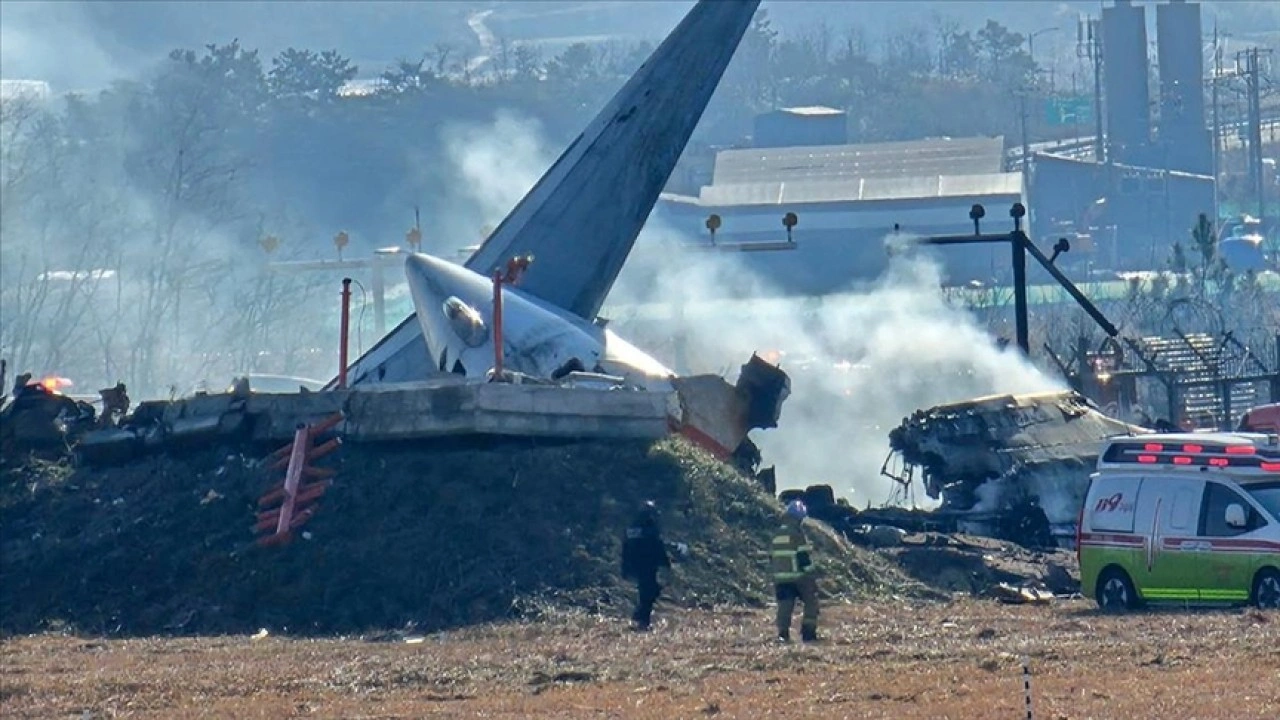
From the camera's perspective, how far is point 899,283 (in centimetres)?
8250

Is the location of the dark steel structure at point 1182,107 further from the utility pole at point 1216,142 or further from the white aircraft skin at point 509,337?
the white aircraft skin at point 509,337

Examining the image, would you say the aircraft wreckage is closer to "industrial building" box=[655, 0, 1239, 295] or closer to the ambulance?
the ambulance

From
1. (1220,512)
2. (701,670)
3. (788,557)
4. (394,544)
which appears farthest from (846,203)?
(701,670)

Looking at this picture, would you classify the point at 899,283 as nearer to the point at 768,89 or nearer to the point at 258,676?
the point at 258,676

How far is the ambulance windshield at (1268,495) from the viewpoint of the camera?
24.7 meters

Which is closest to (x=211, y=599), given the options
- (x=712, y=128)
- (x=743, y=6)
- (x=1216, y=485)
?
(x=1216, y=485)

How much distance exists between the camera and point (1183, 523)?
25109 millimetres

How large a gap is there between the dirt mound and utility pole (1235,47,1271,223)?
71.1 m

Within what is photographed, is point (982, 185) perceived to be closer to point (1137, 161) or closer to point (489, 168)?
point (1137, 161)

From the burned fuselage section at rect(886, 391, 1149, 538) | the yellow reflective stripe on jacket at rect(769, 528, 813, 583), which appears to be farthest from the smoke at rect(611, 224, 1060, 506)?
the yellow reflective stripe on jacket at rect(769, 528, 813, 583)

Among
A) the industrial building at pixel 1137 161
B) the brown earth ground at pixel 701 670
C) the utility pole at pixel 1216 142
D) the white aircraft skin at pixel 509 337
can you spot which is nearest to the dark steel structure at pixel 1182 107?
the industrial building at pixel 1137 161

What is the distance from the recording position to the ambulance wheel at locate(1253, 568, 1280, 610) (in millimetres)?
24312

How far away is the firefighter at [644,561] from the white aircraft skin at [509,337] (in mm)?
7593

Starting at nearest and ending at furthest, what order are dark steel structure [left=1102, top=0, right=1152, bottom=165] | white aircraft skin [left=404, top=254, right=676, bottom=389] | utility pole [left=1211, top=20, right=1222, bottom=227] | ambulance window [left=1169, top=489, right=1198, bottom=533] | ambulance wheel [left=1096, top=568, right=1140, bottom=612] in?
ambulance window [left=1169, top=489, right=1198, bottom=533], ambulance wheel [left=1096, top=568, right=1140, bottom=612], white aircraft skin [left=404, top=254, right=676, bottom=389], utility pole [left=1211, top=20, right=1222, bottom=227], dark steel structure [left=1102, top=0, right=1152, bottom=165]
